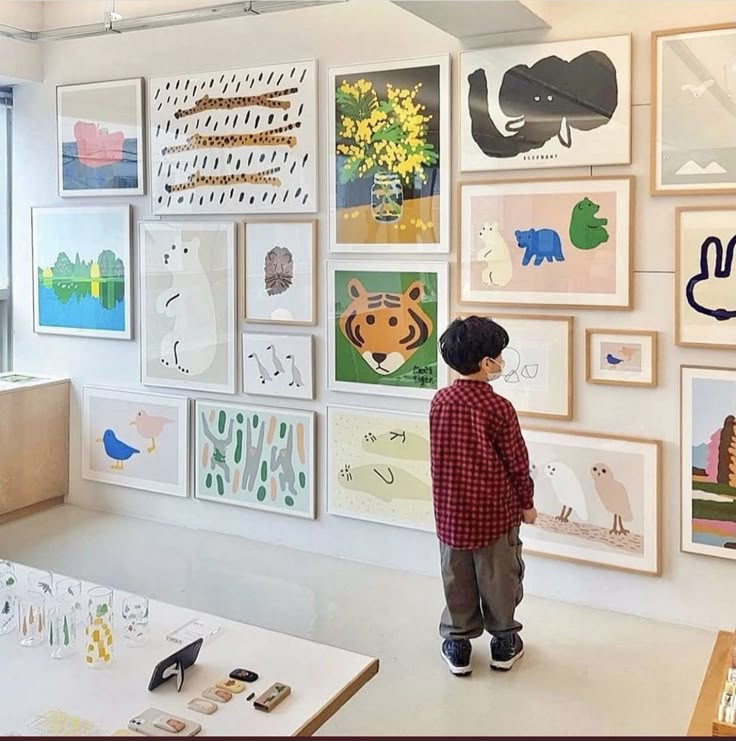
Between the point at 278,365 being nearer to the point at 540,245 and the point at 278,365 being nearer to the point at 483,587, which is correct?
the point at 540,245

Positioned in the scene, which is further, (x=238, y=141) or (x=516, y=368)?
(x=238, y=141)

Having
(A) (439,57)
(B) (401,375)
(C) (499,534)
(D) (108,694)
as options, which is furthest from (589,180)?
(D) (108,694)

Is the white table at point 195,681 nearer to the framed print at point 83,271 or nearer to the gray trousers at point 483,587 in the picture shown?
the gray trousers at point 483,587

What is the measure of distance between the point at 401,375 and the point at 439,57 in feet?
4.33

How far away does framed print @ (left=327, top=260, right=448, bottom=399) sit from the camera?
3803 millimetres

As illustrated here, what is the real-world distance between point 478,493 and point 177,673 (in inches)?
55.2

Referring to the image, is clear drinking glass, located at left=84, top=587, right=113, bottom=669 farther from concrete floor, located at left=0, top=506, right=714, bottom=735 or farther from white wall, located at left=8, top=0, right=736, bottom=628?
white wall, located at left=8, top=0, right=736, bottom=628

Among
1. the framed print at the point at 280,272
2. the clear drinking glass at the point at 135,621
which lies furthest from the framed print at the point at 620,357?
the clear drinking glass at the point at 135,621

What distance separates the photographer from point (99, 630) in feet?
6.31

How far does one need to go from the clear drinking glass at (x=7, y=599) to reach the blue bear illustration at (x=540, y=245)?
2210 mm

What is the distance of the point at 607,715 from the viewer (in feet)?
8.95

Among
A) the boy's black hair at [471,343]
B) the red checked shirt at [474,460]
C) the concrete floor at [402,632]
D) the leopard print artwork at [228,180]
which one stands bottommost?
the concrete floor at [402,632]

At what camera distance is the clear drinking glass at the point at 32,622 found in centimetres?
197

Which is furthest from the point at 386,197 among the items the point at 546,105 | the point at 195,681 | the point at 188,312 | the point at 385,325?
the point at 195,681
